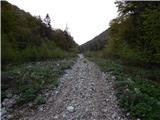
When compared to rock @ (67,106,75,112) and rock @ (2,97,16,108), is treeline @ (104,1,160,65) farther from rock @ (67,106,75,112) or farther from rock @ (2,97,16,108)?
rock @ (2,97,16,108)

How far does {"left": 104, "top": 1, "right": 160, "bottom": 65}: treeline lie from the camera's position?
18.9 metres

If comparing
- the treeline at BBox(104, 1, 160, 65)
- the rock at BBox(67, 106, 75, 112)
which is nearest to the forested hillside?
the treeline at BBox(104, 1, 160, 65)

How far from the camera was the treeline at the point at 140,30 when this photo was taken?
744 inches

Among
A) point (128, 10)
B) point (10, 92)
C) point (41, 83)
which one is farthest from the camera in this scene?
point (128, 10)

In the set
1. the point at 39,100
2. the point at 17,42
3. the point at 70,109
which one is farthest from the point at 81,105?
the point at 17,42

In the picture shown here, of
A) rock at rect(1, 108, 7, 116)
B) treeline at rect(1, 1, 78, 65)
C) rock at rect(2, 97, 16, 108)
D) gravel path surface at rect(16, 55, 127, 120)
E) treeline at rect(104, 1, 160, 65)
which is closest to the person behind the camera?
gravel path surface at rect(16, 55, 127, 120)

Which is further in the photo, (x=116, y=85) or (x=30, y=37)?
(x=30, y=37)

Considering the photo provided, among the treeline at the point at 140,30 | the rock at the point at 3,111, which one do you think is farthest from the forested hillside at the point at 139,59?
the rock at the point at 3,111

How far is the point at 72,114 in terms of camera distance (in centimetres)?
1041

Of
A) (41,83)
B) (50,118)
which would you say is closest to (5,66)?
(41,83)

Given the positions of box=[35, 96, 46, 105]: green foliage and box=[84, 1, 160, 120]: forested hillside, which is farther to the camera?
box=[35, 96, 46, 105]: green foliage

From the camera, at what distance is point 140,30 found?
2442cm

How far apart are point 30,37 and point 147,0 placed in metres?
25.3

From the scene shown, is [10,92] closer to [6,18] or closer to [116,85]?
[116,85]
